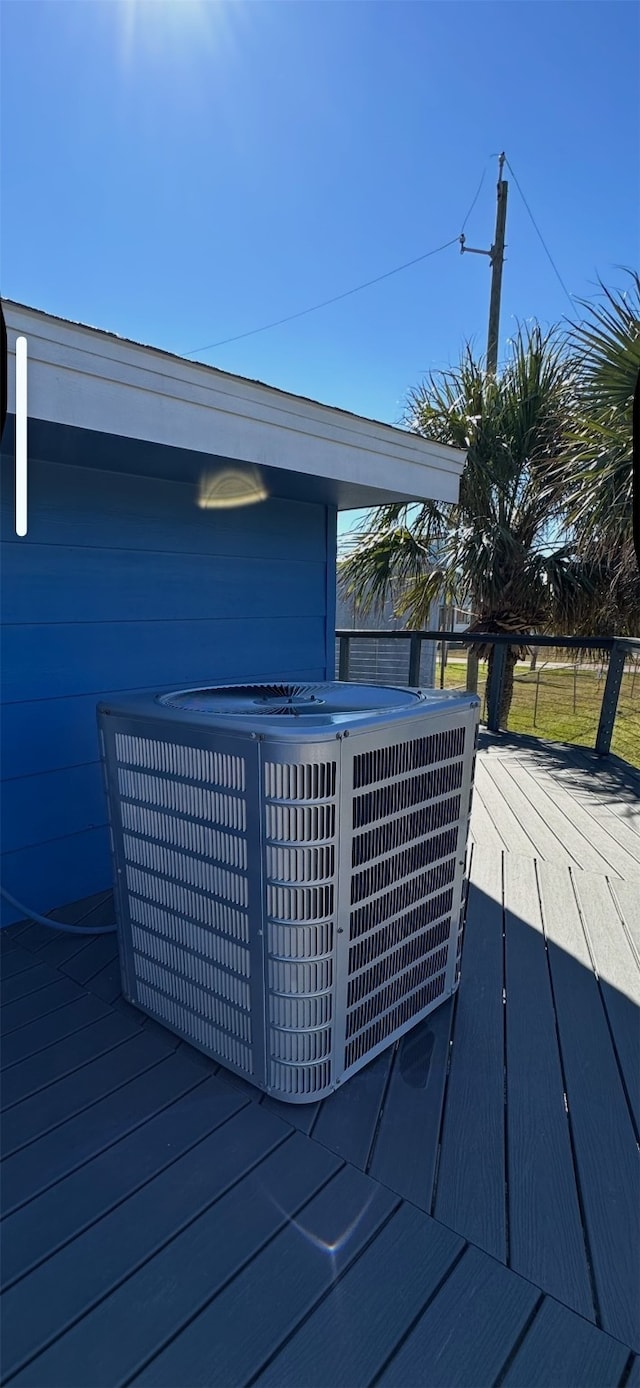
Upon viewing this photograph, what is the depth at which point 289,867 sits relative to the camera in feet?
4.09

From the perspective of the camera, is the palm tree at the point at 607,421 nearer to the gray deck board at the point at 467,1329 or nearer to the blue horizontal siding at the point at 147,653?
the blue horizontal siding at the point at 147,653

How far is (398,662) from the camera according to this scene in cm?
611

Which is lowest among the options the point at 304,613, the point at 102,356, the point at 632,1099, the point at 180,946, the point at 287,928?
the point at 632,1099

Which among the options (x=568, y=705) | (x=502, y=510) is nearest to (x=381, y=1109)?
(x=568, y=705)

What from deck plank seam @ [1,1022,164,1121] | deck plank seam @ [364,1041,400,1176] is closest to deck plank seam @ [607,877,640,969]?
deck plank seam @ [364,1041,400,1176]

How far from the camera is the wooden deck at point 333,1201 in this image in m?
0.94

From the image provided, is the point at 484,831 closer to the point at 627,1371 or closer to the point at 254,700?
the point at 254,700

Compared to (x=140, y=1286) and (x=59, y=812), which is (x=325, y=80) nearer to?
(x=59, y=812)

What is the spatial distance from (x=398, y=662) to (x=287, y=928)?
4.97 meters

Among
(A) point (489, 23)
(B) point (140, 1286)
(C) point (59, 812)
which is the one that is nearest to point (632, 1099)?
(B) point (140, 1286)

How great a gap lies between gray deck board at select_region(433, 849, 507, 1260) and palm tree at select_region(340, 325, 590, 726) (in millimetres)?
3664

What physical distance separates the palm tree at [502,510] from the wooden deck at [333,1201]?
393 cm

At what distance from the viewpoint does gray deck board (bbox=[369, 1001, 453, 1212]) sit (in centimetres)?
124

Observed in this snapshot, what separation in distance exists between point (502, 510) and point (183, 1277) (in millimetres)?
5378
